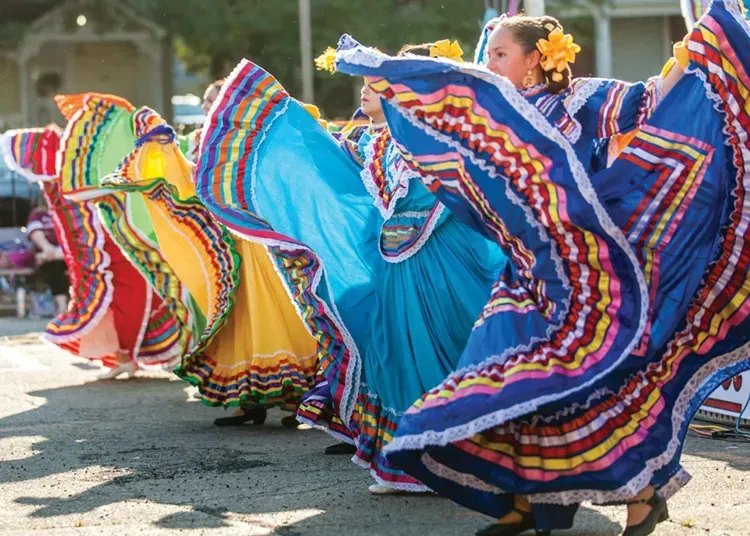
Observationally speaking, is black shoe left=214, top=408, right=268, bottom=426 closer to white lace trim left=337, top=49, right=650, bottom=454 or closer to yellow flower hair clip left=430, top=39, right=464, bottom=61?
yellow flower hair clip left=430, top=39, right=464, bottom=61

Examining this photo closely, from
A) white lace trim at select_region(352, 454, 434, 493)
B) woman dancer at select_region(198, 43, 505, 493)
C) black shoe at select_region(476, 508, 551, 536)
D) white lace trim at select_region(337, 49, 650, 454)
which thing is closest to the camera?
white lace trim at select_region(337, 49, 650, 454)

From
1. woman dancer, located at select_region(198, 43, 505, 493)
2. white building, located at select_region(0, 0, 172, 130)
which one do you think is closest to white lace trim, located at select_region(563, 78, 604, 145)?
woman dancer, located at select_region(198, 43, 505, 493)

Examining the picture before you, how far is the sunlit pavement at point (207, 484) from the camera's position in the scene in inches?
180

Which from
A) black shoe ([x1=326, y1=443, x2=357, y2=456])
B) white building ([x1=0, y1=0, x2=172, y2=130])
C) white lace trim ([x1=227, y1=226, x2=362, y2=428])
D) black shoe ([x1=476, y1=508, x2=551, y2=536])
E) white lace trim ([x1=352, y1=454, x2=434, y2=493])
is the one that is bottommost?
black shoe ([x1=326, y1=443, x2=357, y2=456])

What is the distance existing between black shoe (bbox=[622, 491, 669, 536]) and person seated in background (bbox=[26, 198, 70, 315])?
1078cm

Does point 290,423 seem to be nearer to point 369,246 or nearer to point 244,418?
point 244,418

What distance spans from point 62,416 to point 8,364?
2881 mm

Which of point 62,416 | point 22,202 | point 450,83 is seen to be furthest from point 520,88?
point 22,202

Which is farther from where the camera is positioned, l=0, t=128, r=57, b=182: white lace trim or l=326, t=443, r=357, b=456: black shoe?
l=0, t=128, r=57, b=182: white lace trim

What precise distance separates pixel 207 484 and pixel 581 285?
1.96 m

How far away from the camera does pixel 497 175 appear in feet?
13.4

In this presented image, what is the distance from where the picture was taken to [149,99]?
83.6 feet

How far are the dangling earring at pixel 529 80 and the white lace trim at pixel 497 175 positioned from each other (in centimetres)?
60

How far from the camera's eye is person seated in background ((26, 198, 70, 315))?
14.2m
